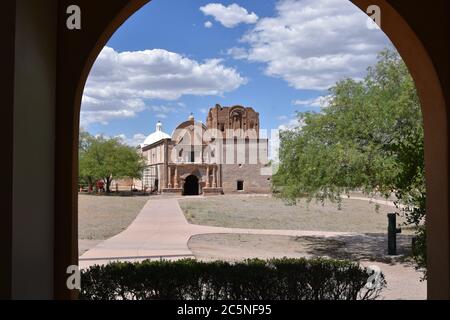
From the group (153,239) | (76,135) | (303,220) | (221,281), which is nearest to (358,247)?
(153,239)

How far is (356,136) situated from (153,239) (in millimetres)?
8064

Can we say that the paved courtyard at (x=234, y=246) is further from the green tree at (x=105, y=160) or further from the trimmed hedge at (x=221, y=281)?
the green tree at (x=105, y=160)

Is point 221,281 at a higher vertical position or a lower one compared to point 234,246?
higher

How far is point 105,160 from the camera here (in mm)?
44438

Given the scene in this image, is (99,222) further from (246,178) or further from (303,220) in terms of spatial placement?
(246,178)

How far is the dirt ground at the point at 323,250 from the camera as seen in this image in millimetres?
9842

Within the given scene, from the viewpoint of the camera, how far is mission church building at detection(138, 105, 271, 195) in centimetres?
4453

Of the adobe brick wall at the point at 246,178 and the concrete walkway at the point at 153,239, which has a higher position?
the adobe brick wall at the point at 246,178

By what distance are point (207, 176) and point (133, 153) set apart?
9012mm

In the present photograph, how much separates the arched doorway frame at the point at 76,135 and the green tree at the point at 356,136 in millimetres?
7176

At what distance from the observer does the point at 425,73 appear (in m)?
3.22

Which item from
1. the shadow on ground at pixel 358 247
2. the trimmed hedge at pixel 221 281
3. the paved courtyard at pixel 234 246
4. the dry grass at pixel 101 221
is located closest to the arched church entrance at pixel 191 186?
the dry grass at pixel 101 221
